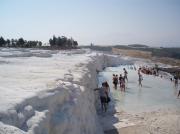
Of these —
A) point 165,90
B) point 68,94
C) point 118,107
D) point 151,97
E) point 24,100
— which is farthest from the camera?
point 165,90

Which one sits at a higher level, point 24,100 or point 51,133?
point 24,100

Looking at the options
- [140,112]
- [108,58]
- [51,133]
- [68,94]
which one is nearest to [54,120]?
[51,133]

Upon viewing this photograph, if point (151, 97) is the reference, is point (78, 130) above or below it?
above

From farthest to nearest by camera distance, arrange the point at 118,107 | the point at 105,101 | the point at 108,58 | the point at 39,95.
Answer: the point at 108,58, the point at 118,107, the point at 105,101, the point at 39,95

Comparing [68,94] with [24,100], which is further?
[68,94]

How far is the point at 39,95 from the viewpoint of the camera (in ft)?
20.2

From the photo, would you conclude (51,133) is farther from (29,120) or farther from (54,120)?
(29,120)

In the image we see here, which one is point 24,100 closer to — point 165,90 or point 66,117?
point 66,117

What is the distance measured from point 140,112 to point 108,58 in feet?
143

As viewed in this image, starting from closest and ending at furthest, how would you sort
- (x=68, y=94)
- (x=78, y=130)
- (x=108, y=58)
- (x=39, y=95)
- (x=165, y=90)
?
1. (x=39, y=95)
2. (x=78, y=130)
3. (x=68, y=94)
4. (x=165, y=90)
5. (x=108, y=58)

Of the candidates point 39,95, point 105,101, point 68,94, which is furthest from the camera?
point 105,101

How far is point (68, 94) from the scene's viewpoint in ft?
24.4

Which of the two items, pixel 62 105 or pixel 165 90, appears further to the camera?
pixel 165 90

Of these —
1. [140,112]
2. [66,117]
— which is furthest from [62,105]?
[140,112]
